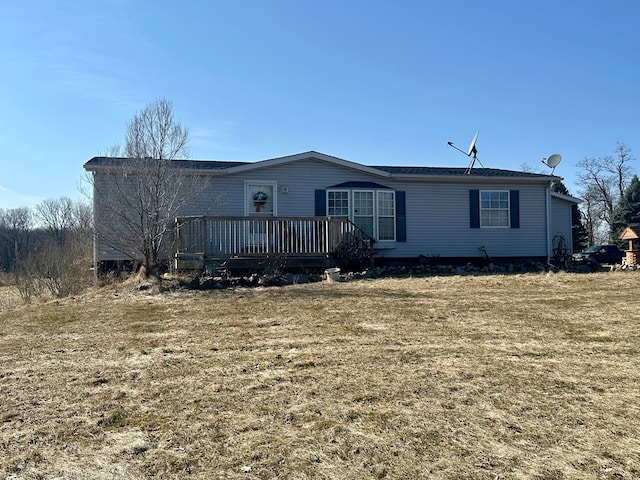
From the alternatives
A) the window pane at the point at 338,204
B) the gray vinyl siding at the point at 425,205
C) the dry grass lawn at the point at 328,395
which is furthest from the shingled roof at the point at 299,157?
the dry grass lawn at the point at 328,395

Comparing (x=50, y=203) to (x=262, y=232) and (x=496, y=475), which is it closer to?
(x=262, y=232)

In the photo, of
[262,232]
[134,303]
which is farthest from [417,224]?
[134,303]

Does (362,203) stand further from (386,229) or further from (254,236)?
(254,236)

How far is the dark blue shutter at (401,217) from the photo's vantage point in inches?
575

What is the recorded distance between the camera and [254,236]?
1131 centimetres

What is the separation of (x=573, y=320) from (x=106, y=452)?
544cm

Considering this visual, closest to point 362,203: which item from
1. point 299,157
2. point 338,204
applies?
point 338,204

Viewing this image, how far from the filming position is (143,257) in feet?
36.6

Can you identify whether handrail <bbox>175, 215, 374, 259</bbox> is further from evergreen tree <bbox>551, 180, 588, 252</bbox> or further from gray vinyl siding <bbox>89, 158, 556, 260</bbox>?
evergreen tree <bbox>551, 180, 588, 252</bbox>

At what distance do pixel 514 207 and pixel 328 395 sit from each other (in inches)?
532

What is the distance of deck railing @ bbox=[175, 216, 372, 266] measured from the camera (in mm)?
10930

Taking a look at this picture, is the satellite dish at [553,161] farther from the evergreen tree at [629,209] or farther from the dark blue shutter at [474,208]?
the evergreen tree at [629,209]

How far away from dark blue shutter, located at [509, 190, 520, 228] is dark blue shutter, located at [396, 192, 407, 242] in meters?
3.48

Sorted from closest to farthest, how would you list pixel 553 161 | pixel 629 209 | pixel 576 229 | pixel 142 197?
pixel 142 197 → pixel 553 161 → pixel 576 229 → pixel 629 209
